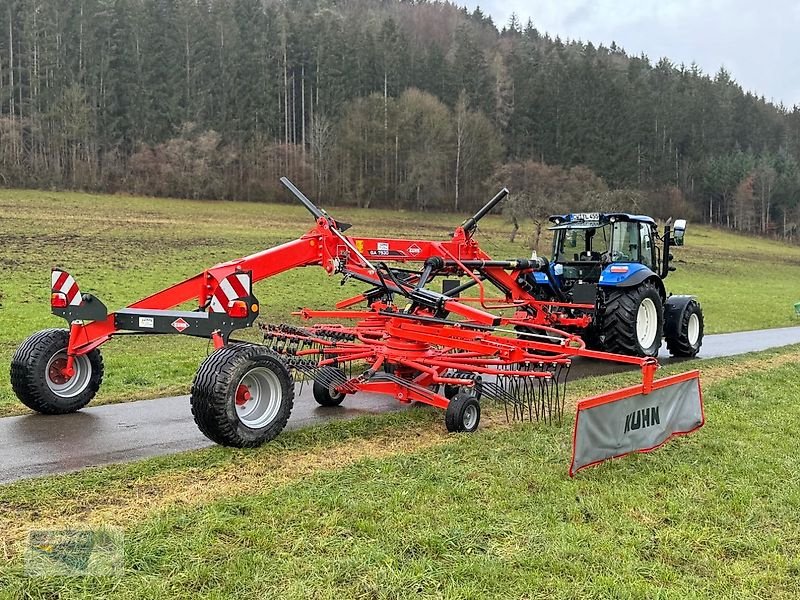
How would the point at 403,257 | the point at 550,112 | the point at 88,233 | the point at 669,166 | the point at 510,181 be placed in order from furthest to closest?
the point at 669,166, the point at 550,112, the point at 510,181, the point at 88,233, the point at 403,257

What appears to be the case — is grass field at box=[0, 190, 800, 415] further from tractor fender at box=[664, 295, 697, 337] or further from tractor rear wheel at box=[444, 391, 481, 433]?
tractor fender at box=[664, 295, 697, 337]

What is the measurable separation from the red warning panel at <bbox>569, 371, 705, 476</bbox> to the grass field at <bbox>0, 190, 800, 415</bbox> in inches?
203

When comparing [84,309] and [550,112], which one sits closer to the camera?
[84,309]

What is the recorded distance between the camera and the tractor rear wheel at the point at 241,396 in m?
5.63

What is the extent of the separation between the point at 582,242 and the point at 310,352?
6105mm

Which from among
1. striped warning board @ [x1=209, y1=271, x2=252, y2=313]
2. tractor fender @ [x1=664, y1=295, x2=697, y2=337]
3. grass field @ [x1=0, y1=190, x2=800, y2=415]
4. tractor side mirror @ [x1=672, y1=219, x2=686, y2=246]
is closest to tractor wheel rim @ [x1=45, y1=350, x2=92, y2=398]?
grass field @ [x1=0, y1=190, x2=800, y2=415]

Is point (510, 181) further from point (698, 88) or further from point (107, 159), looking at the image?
point (698, 88)

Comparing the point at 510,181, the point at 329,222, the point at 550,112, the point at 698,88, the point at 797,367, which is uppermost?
the point at 698,88

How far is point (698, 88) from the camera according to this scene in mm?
90938

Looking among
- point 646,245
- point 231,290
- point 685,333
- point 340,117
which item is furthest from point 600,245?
point 340,117

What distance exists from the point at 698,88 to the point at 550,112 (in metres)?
30.2

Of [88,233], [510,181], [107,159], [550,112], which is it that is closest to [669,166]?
[550,112]

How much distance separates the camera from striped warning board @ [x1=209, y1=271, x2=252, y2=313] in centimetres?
617

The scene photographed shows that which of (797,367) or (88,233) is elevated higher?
(88,233)
